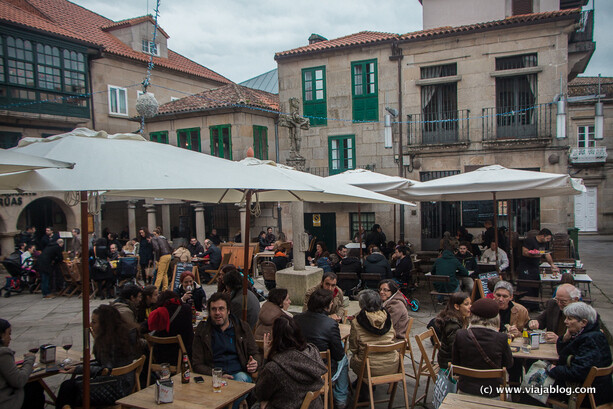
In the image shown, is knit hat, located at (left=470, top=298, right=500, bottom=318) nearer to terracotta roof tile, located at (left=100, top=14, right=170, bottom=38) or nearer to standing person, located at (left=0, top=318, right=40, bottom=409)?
standing person, located at (left=0, top=318, right=40, bottom=409)

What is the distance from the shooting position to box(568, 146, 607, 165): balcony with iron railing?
24688mm

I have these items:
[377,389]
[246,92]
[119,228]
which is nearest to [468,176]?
[377,389]

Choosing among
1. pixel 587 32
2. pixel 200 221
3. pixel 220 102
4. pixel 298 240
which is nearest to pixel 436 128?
pixel 587 32

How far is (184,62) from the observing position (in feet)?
84.6

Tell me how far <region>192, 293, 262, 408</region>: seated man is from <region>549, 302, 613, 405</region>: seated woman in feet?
9.09

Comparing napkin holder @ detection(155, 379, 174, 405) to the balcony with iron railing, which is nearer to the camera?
napkin holder @ detection(155, 379, 174, 405)

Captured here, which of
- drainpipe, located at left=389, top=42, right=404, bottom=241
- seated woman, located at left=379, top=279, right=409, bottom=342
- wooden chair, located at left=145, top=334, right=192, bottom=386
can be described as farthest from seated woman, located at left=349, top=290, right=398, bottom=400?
drainpipe, located at left=389, top=42, right=404, bottom=241

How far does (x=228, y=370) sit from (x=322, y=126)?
1439cm

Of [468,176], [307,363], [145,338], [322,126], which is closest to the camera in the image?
[307,363]

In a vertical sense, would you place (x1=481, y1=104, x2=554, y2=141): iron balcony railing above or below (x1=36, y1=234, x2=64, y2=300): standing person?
above

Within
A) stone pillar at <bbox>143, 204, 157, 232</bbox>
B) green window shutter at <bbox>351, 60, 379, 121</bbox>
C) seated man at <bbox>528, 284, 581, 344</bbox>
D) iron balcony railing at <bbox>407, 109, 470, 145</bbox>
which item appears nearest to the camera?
seated man at <bbox>528, 284, 581, 344</bbox>

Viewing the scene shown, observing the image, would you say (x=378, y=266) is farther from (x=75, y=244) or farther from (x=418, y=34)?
(x=418, y=34)

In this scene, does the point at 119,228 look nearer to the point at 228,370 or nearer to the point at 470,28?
the point at 470,28

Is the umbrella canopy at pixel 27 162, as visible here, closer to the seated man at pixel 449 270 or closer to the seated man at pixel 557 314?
the seated man at pixel 557 314
